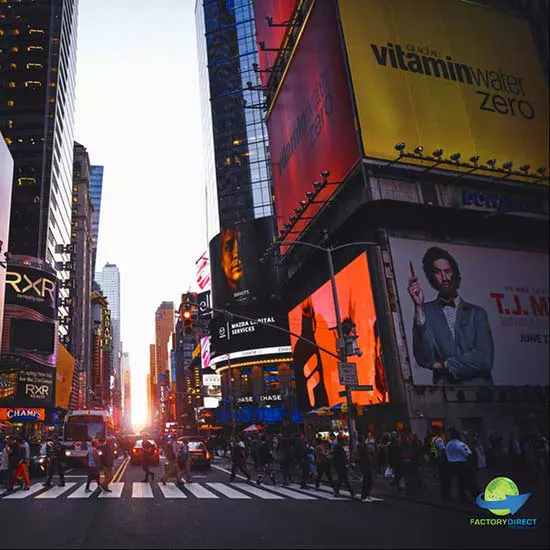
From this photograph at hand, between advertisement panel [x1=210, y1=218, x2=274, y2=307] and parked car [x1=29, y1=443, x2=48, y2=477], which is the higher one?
advertisement panel [x1=210, y1=218, x2=274, y2=307]

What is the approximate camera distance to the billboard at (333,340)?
90.8 ft

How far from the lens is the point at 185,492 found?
17562mm

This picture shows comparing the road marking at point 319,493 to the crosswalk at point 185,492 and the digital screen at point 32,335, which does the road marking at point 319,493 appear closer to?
the crosswalk at point 185,492

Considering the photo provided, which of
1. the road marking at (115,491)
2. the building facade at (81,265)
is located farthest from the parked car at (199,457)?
the building facade at (81,265)

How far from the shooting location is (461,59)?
1259 cm

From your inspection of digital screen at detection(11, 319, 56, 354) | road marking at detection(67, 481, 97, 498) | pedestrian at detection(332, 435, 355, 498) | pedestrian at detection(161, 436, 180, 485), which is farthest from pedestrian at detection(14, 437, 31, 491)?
digital screen at detection(11, 319, 56, 354)

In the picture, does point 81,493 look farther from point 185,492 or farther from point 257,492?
point 257,492

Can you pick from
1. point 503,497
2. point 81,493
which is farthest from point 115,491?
point 503,497

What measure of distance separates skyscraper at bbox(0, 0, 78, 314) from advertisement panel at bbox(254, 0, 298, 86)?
187ft

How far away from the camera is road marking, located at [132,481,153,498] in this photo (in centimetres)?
1677

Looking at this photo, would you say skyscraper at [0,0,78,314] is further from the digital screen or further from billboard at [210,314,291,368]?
billboard at [210,314,291,368]

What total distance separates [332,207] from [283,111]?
10830mm

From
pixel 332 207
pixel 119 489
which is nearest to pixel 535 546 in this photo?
pixel 119 489

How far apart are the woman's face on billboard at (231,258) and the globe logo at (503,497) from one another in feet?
231
